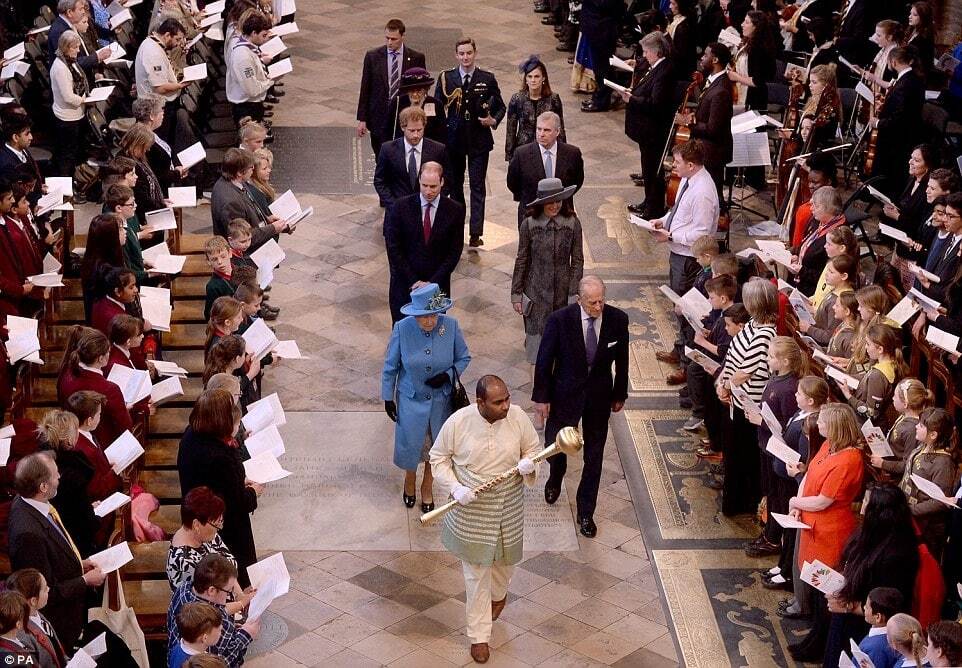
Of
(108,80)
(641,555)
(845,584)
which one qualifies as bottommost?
(641,555)

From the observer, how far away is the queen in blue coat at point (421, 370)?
9414 mm

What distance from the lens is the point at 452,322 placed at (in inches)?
379

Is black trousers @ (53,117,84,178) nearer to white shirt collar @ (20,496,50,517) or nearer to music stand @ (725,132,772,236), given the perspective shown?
music stand @ (725,132,772,236)

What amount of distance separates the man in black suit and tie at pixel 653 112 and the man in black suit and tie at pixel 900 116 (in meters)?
2.06

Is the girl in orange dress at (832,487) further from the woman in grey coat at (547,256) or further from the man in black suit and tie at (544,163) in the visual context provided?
the man in black suit and tie at (544,163)

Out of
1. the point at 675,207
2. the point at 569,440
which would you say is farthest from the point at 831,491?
the point at 675,207

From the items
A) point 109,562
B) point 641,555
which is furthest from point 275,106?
point 109,562

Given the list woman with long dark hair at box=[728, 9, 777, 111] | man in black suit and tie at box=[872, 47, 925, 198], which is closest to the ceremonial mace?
man in black suit and tie at box=[872, 47, 925, 198]

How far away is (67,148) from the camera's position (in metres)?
13.5

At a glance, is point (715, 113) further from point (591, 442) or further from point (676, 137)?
point (591, 442)

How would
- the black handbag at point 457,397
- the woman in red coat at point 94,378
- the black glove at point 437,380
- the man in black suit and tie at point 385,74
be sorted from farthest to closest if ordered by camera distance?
1. the man in black suit and tie at point 385,74
2. the black handbag at point 457,397
3. the black glove at point 437,380
4. the woman in red coat at point 94,378

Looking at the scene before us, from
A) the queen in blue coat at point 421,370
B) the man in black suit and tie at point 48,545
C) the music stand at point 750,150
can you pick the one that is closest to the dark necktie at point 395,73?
the music stand at point 750,150

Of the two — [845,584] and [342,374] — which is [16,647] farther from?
[342,374]

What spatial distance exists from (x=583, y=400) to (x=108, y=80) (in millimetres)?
6801
